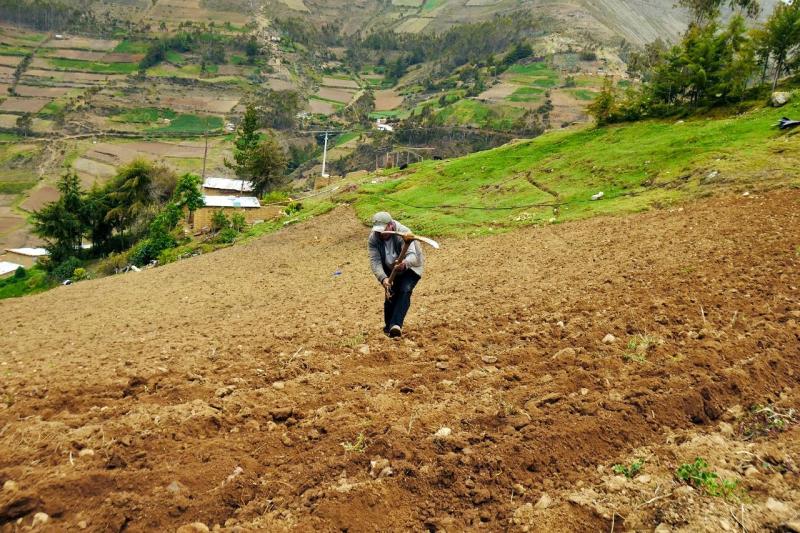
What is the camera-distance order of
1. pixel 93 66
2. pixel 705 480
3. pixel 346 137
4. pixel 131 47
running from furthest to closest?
1. pixel 131 47
2. pixel 93 66
3. pixel 346 137
4. pixel 705 480

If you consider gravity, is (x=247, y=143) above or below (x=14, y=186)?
above

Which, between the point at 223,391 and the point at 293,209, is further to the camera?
the point at 293,209

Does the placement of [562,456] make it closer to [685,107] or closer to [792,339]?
[792,339]

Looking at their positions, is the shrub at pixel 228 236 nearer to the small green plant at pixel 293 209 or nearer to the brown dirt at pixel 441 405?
the small green plant at pixel 293 209

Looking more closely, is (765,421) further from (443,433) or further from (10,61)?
(10,61)

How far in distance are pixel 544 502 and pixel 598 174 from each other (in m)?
23.5

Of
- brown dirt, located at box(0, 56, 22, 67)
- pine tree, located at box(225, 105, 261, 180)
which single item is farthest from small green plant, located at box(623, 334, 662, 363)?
brown dirt, located at box(0, 56, 22, 67)

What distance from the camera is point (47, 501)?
3.61 metres

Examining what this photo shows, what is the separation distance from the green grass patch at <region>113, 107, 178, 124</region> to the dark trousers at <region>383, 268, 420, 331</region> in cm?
13253

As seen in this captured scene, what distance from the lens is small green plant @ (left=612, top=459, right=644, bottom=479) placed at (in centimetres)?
367

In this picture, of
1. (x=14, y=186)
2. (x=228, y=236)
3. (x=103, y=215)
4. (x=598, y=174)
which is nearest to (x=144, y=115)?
(x=14, y=186)

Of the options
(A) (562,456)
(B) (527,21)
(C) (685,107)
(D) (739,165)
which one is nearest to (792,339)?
(A) (562,456)

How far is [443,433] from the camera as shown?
4391 millimetres

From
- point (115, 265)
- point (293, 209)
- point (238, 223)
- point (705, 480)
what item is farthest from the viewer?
point (115, 265)
